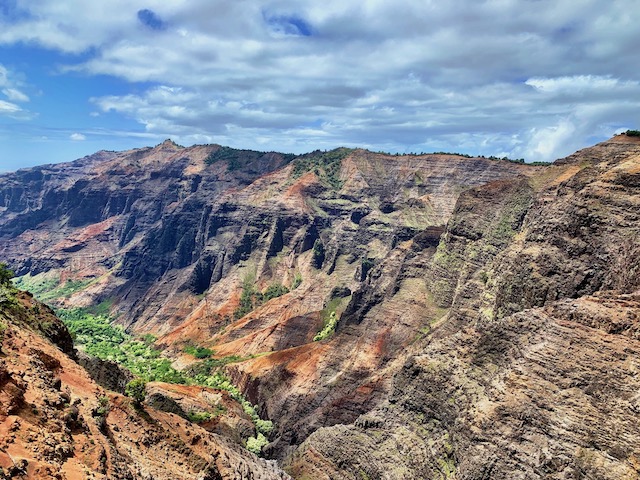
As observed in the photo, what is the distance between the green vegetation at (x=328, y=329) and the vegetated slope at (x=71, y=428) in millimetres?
61839

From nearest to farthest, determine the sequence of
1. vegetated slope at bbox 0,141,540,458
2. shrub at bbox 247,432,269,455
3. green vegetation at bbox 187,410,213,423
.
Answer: green vegetation at bbox 187,410,213,423 < shrub at bbox 247,432,269,455 < vegetated slope at bbox 0,141,540,458

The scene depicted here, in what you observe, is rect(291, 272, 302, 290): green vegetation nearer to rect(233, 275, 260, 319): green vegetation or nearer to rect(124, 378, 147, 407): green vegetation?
rect(233, 275, 260, 319): green vegetation

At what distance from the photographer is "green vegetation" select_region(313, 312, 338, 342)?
11581cm

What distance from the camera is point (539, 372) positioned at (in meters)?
37.2

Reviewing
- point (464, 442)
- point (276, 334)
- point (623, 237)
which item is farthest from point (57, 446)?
point (276, 334)

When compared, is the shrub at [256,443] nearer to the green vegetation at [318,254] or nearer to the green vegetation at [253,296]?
the green vegetation at [253,296]

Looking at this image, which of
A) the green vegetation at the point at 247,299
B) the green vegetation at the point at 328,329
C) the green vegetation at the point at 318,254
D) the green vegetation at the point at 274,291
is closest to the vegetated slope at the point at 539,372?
the green vegetation at the point at 328,329

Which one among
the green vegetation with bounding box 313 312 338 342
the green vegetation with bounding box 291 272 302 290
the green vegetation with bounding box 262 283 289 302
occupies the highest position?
the green vegetation with bounding box 291 272 302 290

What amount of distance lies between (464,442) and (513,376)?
21.2ft

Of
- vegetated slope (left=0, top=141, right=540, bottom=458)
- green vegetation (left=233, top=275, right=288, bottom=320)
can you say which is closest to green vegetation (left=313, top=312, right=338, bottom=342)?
vegetated slope (left=0, top=141, right=540, bottom=458)

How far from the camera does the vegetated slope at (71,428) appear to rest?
2492 cm

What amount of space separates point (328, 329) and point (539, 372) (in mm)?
83895

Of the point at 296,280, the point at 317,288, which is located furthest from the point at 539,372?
the point at 296,280

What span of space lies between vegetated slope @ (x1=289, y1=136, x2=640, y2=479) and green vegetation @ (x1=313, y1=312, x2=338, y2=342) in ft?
159
